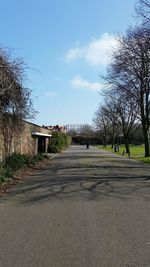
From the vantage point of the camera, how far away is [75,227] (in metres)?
8.87

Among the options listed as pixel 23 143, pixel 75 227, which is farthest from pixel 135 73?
pixel 75 227

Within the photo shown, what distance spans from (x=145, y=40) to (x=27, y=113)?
8.17 m

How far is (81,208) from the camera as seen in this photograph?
37.0 feet

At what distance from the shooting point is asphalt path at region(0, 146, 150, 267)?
6613 mm

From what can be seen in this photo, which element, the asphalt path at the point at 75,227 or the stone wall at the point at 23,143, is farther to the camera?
the stone wall at the point at 23,143

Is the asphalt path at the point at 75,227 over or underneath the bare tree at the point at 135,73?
underneath

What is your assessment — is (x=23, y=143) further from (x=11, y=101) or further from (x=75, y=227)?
(x=75, y=227)

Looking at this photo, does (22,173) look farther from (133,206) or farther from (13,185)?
(133,206)

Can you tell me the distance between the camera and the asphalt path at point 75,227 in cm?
661

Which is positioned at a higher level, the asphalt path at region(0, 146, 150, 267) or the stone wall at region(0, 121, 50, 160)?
the stone wall at region(0, 121, 50, 160)

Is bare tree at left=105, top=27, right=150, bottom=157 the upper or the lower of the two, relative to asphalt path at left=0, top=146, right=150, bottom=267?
upper

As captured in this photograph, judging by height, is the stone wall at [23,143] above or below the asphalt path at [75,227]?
above

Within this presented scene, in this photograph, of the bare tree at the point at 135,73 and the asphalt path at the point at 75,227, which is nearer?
the asphalt path at the point at 75,227

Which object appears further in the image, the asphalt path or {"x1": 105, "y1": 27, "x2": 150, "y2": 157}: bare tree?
{"x1": 105, "y1": 27, "x2": 150, "y2": 157}: bare tree
